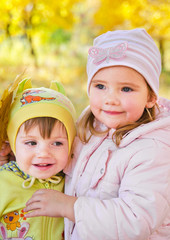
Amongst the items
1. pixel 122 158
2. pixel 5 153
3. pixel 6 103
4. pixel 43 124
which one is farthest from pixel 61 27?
pixel 122 158

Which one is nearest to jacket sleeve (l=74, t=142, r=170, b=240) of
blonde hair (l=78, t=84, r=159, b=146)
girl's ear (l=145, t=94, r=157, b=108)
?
blonde hair (l=78, t=84, r=159, b=146)

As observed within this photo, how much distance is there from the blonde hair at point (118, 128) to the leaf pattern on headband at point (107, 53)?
0.83ft

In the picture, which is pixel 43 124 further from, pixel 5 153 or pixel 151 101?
pixel 151 101

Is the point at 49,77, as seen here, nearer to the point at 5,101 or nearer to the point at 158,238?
the point at 5,101

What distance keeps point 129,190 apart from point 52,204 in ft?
1.28

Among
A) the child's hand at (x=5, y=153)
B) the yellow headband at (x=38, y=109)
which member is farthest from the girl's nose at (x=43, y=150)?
the child's hand at (x=5, y=153)

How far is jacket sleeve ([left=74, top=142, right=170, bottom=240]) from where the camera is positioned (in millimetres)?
1410

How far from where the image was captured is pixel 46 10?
274 inches

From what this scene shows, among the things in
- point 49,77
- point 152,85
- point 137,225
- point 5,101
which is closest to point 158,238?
Result: point 137,225

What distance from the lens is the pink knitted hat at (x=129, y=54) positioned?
5.15 ft

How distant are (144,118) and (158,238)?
2.05 feet

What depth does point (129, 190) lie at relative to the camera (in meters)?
1.47

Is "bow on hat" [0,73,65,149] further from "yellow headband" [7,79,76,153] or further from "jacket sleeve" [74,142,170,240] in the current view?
"jacket sleeve" [74,142,170,240]

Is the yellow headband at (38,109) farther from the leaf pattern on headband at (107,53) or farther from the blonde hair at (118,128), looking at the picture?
the leaf pattern on headband at (107,53)
